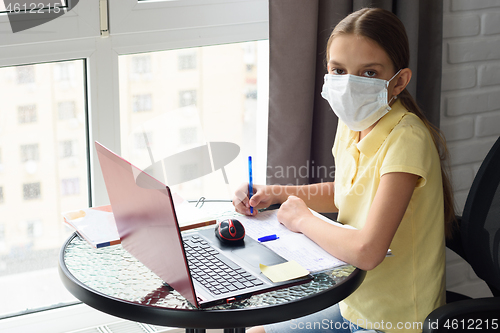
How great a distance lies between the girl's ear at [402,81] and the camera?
123cm

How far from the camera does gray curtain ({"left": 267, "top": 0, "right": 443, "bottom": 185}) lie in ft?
5.22

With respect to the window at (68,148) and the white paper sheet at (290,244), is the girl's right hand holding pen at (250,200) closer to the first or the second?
the white paper sheet at (290,244)

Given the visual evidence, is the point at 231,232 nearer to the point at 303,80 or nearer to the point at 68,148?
the point at 303,80

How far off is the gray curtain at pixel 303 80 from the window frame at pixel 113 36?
20 cm

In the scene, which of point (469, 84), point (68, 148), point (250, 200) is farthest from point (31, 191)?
point (469, 84)

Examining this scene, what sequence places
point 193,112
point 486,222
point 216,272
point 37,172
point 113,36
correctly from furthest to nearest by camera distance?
point 193,112
point 37,172
point 113,36
point 486,222
point 216,272

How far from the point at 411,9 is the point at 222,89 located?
71 centimetres

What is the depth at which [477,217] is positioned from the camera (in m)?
1.26

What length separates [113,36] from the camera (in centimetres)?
161

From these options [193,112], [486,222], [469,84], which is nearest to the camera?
[486,222]

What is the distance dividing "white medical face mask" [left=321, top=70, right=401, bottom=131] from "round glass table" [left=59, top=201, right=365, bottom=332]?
1.29 ft

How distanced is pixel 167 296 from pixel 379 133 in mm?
A: 615

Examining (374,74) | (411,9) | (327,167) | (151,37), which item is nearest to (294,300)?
(374,74)

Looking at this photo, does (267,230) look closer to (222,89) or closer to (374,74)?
(374,74)
